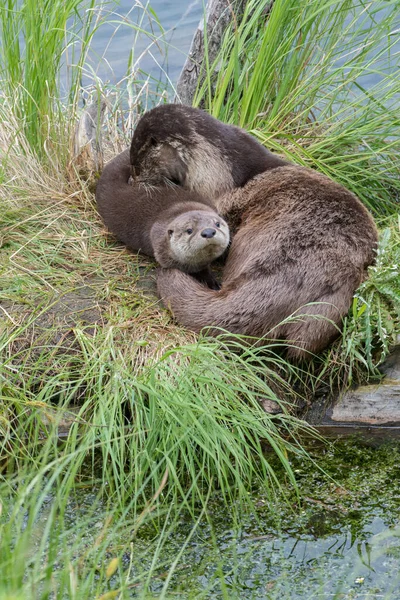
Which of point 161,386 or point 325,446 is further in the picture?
point 325,446

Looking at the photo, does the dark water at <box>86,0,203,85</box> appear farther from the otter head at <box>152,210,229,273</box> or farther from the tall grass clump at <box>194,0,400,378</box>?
the otter head at <box>152,210,229,273</box>

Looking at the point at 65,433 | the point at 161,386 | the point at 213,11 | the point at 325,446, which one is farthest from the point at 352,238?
the point at 213,11

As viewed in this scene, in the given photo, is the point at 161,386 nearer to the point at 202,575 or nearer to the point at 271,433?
the point at 271,433

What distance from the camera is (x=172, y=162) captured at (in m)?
4.94

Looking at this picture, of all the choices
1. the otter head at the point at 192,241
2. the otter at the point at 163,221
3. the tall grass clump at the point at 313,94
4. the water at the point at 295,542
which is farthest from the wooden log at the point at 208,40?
the water at the point at 295,542

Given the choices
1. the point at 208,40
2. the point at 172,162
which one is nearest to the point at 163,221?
the point at 172,162

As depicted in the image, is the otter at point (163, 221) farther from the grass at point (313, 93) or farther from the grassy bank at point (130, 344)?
the grass at point (313, 93)

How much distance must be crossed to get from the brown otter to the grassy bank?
0.33 feet

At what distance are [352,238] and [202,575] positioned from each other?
191cm

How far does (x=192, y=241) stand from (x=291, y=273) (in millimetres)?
514

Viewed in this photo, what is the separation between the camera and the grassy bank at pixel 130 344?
3189 millimetres

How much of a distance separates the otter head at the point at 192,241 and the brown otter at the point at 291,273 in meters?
0.08

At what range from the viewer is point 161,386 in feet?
12.3

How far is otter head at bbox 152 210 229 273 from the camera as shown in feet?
14.6
